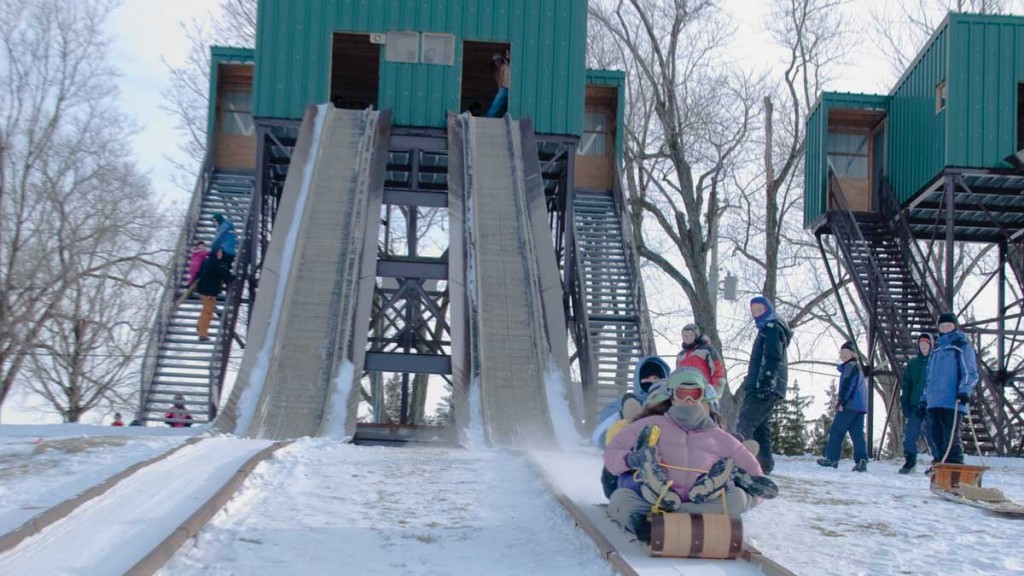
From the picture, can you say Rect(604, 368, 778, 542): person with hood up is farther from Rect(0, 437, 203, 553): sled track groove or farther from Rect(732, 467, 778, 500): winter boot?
Rect(0, 437, 203, 553): sled track groove

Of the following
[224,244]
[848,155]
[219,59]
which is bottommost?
[224,244]

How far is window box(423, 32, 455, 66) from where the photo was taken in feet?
61.9

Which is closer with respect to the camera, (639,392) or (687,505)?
(687,505)

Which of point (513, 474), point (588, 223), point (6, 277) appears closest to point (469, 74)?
point (588, 223)

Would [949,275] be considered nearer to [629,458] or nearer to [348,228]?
[348,228]

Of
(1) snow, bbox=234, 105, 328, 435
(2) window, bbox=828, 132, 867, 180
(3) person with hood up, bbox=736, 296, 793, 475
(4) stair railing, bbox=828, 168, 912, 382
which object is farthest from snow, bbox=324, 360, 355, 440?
(2) window, bbox=828, 132, 867, 180

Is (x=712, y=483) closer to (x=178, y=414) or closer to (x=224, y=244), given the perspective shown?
(x=178, y=414)

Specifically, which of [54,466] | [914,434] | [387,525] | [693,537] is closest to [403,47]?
[914,434]

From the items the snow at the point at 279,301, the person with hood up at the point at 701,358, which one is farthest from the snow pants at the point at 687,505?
the snow at the point at 279,301

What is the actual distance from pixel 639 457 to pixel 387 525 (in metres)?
1.36

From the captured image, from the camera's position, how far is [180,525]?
5.23 meters

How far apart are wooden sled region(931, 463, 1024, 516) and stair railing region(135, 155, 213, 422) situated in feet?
33.5

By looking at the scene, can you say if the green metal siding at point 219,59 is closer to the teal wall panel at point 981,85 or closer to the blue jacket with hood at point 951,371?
the teal wall panel at point 981,85

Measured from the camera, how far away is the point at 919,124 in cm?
2005
